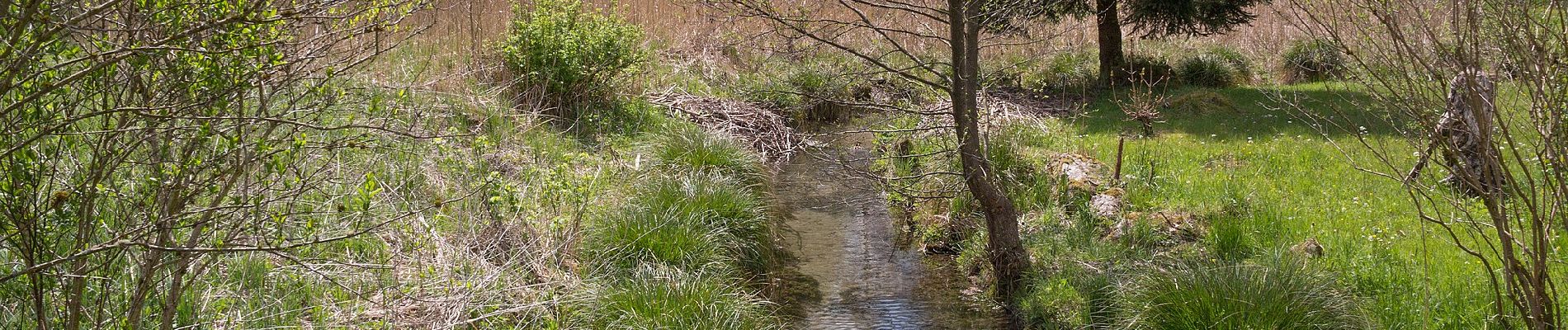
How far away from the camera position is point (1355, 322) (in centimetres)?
532

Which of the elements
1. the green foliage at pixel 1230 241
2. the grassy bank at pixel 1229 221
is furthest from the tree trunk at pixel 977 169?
the green foliage at pixel 1230 241

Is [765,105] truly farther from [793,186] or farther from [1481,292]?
[1481,292]

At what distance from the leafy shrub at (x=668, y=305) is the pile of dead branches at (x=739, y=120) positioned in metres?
4.90

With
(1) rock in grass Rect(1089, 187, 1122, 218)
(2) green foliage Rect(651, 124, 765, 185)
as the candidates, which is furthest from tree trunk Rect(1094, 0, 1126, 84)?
(1) rock in grass Rect(1089, 187, 1122, 218)

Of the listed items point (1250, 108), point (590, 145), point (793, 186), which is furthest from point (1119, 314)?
point (1250, 108)

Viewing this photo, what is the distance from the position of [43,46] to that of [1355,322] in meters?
5.27

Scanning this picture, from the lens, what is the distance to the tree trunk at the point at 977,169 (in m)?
6.17

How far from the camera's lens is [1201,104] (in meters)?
12.1

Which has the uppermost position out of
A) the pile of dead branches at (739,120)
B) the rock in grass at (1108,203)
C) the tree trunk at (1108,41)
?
the tree trunk at (1108,41)

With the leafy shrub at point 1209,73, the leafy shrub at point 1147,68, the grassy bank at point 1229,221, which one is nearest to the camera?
the grassy bank at point 1229,221

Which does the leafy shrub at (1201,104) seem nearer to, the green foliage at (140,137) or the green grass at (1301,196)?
the green grass at (1301,196)

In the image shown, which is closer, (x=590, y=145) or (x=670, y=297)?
(x=670, y=297)

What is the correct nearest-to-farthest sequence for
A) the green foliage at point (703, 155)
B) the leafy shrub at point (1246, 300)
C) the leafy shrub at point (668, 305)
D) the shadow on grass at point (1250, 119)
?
the leafy shrub at point (1246, 300) → the leafy shrub at point (668, 305) → the green foliage at point (703, 155) → the shadow on grass at point (1250, 119)

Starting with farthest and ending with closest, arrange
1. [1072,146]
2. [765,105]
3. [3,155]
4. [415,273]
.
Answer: [765,105], [1072,146], [415,273], [3,155]
